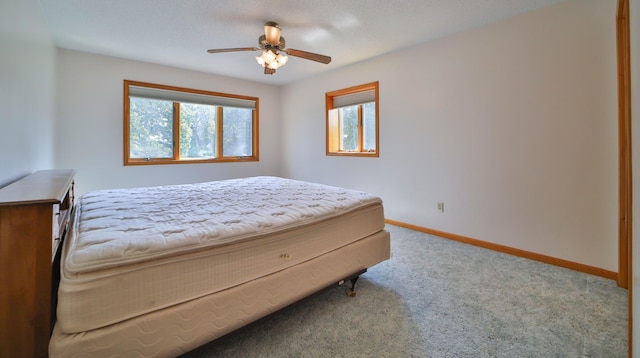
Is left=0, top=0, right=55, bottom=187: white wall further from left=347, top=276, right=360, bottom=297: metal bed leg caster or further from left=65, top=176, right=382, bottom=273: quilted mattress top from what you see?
left=347, top=276, right=360, bottom=297: metal bed leg caster

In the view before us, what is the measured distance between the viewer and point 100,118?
12.2 feet

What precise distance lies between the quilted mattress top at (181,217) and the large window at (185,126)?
2000mm

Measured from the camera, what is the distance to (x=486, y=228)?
291 cm

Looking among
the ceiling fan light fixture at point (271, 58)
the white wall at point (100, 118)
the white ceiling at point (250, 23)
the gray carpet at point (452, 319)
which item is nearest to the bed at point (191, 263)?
the gray carpet at point (452, 319)

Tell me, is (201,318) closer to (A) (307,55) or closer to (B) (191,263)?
(B) (191,263)

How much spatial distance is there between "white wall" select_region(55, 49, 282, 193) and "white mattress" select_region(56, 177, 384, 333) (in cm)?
202

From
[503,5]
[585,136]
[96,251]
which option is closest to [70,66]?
[96,251]

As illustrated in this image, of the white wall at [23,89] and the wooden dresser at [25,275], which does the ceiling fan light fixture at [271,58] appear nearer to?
the white wall at [23,89]

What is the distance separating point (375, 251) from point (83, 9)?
342cm

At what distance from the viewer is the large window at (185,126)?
157 inches

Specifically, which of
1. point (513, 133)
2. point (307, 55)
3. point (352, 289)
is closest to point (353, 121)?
point (307, 55)

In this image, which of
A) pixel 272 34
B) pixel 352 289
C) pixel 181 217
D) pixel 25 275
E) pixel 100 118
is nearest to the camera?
pixel 25 275

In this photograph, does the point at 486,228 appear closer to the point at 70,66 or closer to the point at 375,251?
the point at 375,251

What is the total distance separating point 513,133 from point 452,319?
1979 mm
